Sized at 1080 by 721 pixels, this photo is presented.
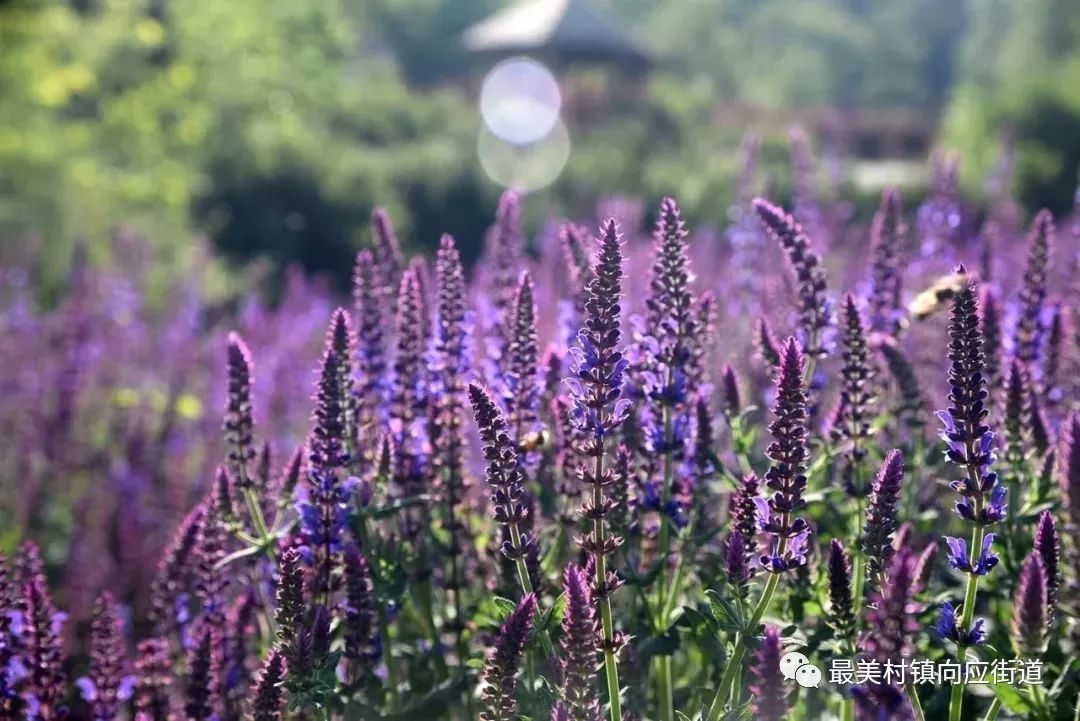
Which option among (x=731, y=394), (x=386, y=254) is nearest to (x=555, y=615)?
(x=731, y=394)

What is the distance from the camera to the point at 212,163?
17.7m

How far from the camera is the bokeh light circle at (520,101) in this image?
87.4 feet

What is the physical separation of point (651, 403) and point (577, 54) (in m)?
42.7

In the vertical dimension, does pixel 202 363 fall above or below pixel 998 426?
above

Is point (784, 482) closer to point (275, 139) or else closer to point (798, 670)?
point (798, 670)

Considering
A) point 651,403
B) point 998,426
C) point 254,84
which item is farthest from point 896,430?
point 254,84

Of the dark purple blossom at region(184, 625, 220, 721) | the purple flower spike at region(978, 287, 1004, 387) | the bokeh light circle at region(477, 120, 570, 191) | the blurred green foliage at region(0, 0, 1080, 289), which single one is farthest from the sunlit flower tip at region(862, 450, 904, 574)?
the bokeh light circle at region(477, 120, 570, 191)

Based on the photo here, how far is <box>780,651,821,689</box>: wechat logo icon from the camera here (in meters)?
2.53

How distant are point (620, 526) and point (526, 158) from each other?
21036 millimetres

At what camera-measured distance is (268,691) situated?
2.52 metres

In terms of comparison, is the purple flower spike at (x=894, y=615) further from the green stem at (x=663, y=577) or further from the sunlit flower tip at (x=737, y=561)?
the green stem at (x=663, y=577)

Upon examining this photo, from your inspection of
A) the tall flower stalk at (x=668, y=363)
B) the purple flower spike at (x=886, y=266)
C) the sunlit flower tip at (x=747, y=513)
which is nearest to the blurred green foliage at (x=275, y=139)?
the purple flower spike at (x=886, y=266)

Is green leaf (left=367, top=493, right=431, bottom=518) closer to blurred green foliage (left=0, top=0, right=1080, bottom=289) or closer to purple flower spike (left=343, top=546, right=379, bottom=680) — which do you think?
purple flower spike (left=343, top=546, right=379, bottom=680)

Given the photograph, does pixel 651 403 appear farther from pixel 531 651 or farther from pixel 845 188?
pixel 845 188
